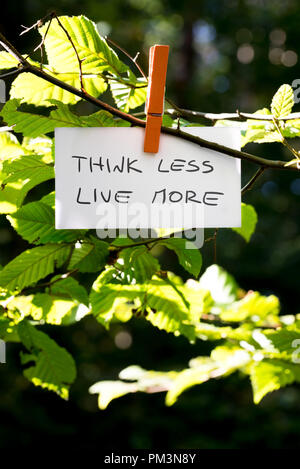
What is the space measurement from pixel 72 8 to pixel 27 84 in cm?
414

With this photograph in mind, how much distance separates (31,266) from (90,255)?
89 millimetres

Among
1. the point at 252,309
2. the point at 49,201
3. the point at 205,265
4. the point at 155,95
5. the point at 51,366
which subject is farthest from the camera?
the point at 205,265

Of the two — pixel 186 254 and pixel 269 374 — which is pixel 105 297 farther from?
pixel 269 374

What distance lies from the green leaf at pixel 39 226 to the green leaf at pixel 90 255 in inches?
0.7

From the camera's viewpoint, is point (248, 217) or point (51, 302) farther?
point (248, 217)

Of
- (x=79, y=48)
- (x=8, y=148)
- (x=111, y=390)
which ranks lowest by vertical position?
(x=111, y=390)

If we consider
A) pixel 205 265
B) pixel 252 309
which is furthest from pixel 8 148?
pixel 205 265

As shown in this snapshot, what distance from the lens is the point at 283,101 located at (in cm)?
57

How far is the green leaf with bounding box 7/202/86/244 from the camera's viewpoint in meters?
0.59

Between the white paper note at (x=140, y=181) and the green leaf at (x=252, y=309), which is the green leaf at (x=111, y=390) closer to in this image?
the green leaf at (x=252, y=309)

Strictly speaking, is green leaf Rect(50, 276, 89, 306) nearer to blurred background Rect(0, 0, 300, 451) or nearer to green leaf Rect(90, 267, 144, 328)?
green leaf Rect(90, 267, 144, 328)

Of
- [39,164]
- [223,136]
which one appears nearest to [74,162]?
[39,164]

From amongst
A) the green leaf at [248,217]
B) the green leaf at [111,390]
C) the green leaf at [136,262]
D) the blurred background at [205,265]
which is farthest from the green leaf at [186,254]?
the blurred background at [205,265]

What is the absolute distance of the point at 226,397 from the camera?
4.43m
